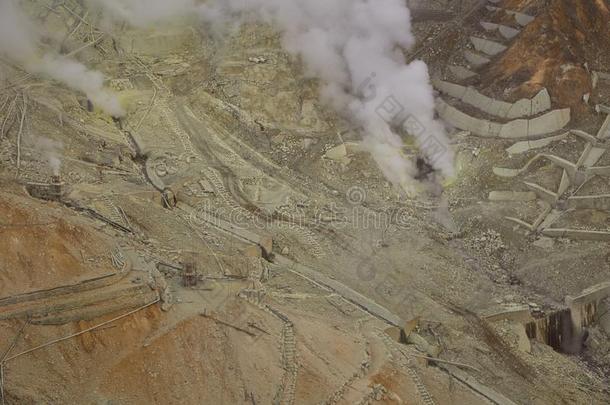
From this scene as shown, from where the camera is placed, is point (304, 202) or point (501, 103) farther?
point (501, 103)

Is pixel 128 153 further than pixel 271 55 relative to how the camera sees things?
No

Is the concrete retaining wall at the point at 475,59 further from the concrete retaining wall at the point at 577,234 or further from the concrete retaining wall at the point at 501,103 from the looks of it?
the concrete retaining wall at the point at 577,234

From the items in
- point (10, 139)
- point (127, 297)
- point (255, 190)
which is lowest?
point (127, 297)

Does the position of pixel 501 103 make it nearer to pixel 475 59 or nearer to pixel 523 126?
pixel 523 126

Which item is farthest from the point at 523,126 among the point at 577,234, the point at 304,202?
the point at 304,202

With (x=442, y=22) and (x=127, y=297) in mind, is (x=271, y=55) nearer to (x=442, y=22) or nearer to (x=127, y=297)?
(x=442, y=22)

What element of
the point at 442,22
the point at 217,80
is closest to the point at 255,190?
the point at 217,80

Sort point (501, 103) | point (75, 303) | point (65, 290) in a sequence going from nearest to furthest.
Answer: point (75, 303)
point (65, 290)
point (501, 103)
